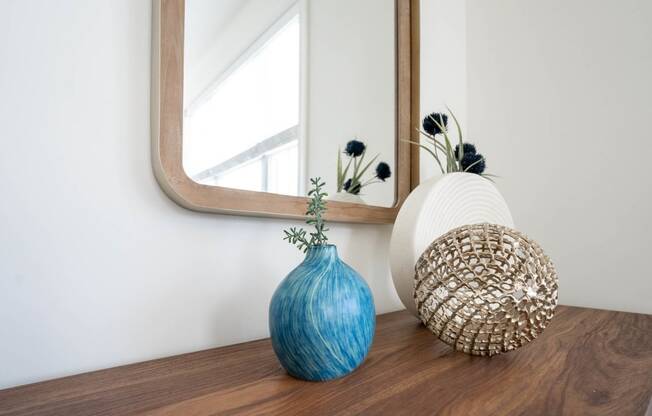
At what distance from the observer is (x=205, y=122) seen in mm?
519

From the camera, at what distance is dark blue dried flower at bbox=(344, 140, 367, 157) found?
0.71 metres

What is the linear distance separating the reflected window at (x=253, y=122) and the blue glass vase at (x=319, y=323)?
0.69ft

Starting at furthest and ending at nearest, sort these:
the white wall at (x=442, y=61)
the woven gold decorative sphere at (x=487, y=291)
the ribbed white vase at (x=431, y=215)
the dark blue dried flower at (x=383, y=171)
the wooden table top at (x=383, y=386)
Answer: the white wall at (x=442, y=61)
the dark blue dried flower at (x=383, y=171)
the ribbed white vase at (x=431, y=215)
the woven gold decorative sphere at (x=487, y=291)
the wooden table top at (x=383, y=386)

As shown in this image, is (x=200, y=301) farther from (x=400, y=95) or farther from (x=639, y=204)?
(x=639, y=204)

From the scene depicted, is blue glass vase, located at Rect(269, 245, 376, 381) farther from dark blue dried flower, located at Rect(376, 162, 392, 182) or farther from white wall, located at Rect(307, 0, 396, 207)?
dark blue dried flower, located at Rect(376, 162, 392, 182)

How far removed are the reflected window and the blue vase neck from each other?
0.18 meters

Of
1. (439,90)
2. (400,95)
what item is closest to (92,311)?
(400,95)

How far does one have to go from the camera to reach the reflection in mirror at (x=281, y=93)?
0.52m

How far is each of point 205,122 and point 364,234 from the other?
382 mm

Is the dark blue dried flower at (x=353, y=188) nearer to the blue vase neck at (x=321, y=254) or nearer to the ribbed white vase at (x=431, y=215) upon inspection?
the ribbed white vase at (x=431, y=215)

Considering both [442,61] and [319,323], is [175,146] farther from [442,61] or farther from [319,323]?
[442,61]

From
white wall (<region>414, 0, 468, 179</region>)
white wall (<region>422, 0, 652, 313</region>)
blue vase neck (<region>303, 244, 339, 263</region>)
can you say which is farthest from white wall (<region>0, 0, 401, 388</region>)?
white wall (<region>422, 0, 652, 313</region>)

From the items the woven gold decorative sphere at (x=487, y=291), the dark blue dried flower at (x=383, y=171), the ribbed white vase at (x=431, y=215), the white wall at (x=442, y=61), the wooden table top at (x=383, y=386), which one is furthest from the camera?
the white wall at (x=442, y=61)

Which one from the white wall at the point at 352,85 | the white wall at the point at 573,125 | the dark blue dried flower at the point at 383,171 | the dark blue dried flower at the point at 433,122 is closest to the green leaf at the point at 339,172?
the white wall at the point at 352,85
